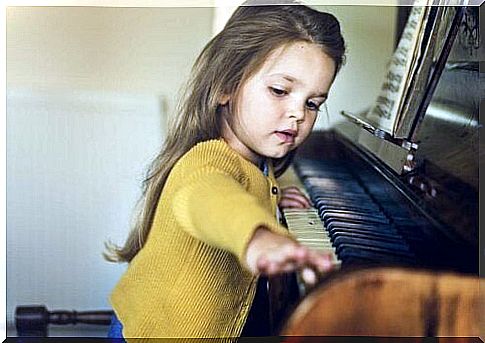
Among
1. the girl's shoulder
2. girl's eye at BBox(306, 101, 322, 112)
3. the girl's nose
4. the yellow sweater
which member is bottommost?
the yellow sweater

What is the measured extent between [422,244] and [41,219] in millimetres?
621

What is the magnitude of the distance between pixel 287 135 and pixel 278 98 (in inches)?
2.5

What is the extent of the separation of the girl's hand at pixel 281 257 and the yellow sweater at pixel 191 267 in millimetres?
87

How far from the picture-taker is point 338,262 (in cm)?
131

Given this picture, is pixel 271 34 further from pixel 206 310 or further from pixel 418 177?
pixel 206 310

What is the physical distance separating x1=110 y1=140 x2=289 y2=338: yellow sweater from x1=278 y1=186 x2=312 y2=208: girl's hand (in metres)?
0.02

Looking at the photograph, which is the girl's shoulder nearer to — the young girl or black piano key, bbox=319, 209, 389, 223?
the young girl

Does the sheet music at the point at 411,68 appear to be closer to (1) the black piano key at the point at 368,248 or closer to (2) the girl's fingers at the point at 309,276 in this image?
(1) the black piano key at the point at 368,248

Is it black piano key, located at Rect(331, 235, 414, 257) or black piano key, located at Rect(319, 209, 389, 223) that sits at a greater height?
black piano key, located at Rect(319, 209, 389, 223)

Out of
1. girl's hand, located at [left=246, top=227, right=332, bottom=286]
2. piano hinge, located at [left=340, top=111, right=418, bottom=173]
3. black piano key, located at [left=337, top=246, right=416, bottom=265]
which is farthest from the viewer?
piano hinge, located at [left=340, top=111, right=418, bottom=173]

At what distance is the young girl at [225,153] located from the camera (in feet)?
4.62

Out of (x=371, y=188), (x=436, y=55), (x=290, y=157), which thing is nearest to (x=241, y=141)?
(x=290, y=157)

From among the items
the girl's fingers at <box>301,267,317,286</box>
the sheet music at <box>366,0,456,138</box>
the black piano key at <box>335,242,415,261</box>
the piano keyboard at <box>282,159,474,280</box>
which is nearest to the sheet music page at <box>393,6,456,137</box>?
the sheet music at <box>366,0,456,138</box>

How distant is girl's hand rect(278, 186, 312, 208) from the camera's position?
149 cm
